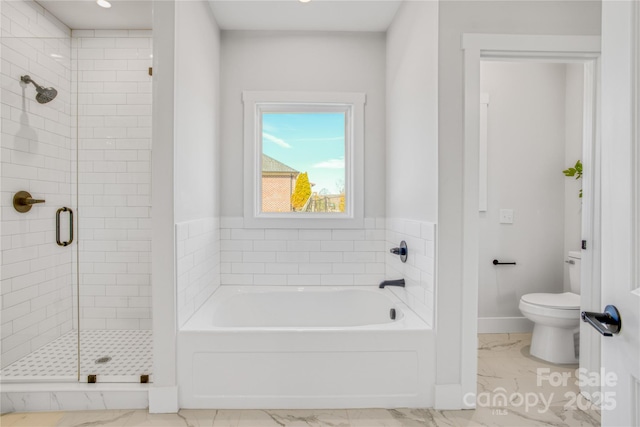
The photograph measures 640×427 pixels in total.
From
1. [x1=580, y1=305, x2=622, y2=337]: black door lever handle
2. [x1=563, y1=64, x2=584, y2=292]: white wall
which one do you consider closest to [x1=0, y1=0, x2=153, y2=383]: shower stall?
[x1=580, y1=305, x2=622, y2=337]: black door lever handle

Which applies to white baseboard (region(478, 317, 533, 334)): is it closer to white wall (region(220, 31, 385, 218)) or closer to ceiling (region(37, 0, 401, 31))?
white wall (region(220, 31, 385, 218))

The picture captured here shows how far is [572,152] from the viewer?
3.11m

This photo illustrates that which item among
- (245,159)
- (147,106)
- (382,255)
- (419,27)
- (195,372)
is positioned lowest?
(195,372)

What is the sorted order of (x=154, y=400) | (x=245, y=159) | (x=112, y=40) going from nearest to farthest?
(x=154, y=400), (x=112, y=40), (x=245, y=159)

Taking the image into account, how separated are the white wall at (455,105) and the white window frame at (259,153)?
1073mm

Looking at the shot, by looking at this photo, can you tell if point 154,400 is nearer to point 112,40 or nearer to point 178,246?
point 178,246

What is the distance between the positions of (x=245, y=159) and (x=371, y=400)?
2.01 meters

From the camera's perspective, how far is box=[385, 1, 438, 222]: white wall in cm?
203

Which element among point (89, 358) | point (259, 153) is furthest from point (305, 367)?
point (259, 153)

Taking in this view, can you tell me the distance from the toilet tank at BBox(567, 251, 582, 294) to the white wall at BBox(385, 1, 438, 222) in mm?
1540

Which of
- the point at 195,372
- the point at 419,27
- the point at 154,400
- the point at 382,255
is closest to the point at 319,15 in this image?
the point at 419,27

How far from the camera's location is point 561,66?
3.15 metres

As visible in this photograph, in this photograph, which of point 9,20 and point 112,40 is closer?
point 9,20

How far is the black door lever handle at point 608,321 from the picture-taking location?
2.49 ft
